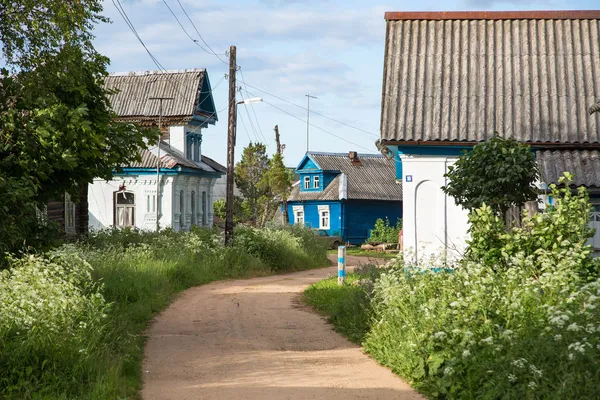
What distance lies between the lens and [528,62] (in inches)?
819

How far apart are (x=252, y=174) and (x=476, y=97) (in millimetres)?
32808

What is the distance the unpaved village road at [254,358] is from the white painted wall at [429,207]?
3.53m

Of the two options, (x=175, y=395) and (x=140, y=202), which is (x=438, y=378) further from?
(x=140, y=202)

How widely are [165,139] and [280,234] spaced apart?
42.3 ft

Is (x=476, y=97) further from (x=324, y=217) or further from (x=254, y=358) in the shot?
(x=324, y=217)

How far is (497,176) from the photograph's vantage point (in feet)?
47.6

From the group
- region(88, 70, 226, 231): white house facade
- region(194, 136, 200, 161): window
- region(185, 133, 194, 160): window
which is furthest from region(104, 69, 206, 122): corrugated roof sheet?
region(194, 136, 200, 161): window

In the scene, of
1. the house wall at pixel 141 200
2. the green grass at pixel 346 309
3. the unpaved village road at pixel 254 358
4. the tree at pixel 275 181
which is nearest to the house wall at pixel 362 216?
the tree at pixel 275 181

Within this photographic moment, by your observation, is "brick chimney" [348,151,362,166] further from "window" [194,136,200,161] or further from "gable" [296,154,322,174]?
"window" [194,136,200,161]

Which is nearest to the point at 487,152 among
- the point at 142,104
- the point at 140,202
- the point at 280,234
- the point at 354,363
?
the point at 354,363

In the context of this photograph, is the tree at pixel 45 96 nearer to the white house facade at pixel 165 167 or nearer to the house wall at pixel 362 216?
the white house facade at pixel 165 167

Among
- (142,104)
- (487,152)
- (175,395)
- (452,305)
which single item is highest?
(142,104)

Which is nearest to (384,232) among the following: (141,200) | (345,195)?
(345,195)

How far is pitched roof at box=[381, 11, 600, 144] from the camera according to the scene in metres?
19.2
